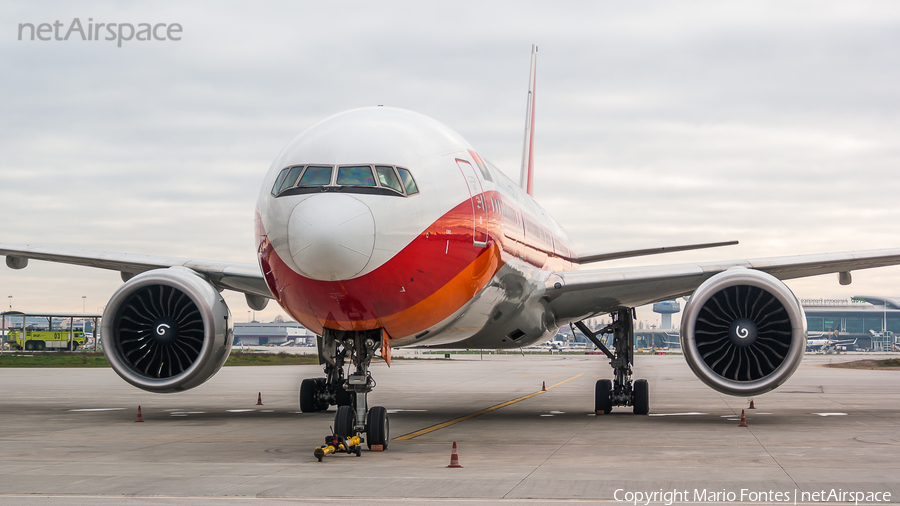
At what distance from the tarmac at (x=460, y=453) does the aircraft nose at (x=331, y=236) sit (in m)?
2.17

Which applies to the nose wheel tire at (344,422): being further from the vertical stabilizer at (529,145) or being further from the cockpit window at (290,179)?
the vertical stabilizer at (529,145)

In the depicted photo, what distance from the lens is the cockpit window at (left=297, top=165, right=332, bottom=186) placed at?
31.2 ft

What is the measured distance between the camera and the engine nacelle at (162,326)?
13.9 meters

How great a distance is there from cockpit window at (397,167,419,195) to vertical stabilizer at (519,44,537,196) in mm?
16728

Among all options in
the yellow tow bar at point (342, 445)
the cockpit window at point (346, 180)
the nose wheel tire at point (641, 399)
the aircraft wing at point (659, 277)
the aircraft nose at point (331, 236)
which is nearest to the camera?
the aircraft nose at point (331, 236)

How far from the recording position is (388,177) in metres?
9.70

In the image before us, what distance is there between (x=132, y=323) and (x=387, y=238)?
22.7 ft

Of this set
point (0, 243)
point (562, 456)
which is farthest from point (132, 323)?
point (562, 456)

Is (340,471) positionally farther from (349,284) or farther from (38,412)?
(38,412)

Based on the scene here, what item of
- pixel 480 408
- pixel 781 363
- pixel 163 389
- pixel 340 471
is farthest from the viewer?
pixel 480 408

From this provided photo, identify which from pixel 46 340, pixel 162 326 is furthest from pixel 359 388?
pixel 46 340

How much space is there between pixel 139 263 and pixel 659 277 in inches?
381

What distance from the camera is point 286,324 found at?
191125mm

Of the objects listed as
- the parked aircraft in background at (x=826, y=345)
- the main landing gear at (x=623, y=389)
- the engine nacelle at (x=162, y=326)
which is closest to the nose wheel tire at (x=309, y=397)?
the engine nacelle at (x=162, y=326)
